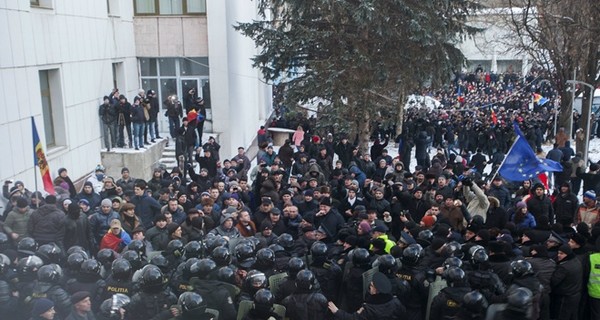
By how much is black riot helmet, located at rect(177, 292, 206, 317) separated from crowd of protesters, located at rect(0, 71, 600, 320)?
21mm

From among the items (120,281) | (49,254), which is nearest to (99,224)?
(49,254)

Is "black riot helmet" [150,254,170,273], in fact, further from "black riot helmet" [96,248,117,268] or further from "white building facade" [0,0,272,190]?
"white building facade" [0,0,272,190]

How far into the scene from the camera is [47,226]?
914 centimetres

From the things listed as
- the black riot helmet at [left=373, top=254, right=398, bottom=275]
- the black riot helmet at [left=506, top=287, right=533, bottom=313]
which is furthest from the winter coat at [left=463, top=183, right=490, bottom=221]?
the black riot helmet at [left=506, top=287, right=533, bottom=313]

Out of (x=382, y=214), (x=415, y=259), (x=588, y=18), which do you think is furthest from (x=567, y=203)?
(x=588, y=18)

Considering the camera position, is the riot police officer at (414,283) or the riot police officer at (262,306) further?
the riot police officer at (414,283)

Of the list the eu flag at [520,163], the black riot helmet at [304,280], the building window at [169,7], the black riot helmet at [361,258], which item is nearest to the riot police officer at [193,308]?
the black riot helmet at [304,280]

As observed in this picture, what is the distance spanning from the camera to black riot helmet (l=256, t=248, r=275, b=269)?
22.1 feet

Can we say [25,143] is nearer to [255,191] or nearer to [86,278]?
[255,191]

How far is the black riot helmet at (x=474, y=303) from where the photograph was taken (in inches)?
219

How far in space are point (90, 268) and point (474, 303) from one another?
151 inches

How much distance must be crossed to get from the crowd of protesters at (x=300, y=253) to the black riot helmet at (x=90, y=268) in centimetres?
2

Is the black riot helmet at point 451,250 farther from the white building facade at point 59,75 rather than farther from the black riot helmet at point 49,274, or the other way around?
the white building facade at point 59,75

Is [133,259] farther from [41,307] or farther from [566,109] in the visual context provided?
[566,109]
